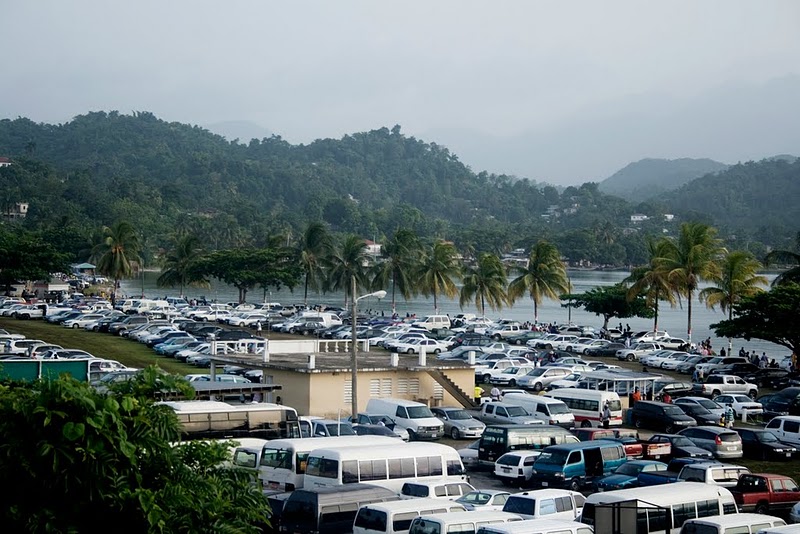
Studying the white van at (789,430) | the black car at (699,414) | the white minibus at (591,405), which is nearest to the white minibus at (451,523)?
the white van at (789,430)

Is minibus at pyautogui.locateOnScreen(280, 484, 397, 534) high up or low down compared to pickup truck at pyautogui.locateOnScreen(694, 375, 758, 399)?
up

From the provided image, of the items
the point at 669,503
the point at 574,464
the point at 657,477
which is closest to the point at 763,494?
the point at 657,477

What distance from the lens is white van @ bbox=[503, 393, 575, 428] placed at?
3681 centimetres

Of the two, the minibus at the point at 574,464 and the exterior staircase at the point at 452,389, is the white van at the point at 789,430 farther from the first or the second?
the exterior staircase at the point at 452,389

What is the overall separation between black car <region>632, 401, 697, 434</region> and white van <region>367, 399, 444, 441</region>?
8.00 metres

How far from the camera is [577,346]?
207 feet

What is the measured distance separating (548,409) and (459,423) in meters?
3.70

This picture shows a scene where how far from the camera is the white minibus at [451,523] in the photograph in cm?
1878

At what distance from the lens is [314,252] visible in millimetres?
91250

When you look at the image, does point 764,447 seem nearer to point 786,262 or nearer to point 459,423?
point 459,423

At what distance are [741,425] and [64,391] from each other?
34366 millimetres

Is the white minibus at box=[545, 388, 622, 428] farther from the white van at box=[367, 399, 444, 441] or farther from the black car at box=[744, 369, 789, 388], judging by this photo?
the black car at box=[744, 369, 789, 388]

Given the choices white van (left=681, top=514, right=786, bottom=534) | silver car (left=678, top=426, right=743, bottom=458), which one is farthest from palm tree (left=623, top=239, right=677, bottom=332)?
white van (left=681, top=514, right=786, bottom=534)

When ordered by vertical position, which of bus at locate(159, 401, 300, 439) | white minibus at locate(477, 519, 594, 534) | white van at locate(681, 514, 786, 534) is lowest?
white van at locate(681, 514, 786, 534)
